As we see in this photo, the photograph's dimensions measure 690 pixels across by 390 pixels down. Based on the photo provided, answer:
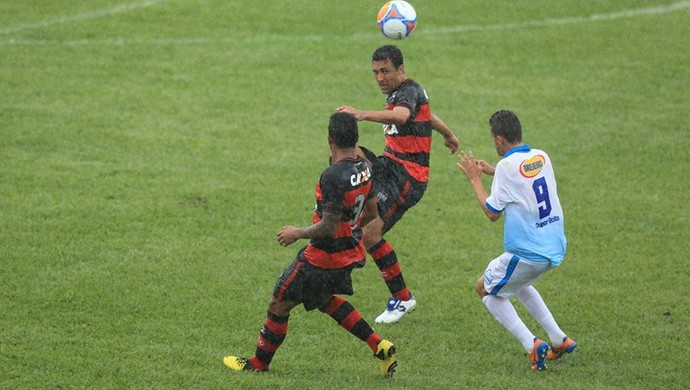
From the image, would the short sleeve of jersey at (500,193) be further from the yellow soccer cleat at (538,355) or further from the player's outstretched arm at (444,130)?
the player's outstretched arm at (444,130)

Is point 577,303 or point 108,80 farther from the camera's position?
point 108,80

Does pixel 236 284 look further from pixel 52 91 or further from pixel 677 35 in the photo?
pixel 677 35

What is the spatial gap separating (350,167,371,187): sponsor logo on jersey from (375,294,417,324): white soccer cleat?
2.33 metres

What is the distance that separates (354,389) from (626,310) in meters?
3.57

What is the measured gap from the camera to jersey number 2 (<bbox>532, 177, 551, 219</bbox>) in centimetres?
870

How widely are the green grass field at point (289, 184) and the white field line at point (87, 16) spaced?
0.06 metres

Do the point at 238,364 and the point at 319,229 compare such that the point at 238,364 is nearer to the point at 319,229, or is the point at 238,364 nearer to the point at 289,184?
the point at 319,229

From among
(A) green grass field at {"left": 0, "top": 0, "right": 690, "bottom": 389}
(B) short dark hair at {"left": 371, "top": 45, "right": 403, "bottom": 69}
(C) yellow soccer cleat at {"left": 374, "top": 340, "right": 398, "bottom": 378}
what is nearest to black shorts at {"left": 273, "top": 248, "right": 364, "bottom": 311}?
(C) yellow soccer cleat at {"left": 374, "top": 340, "right": 398, "bottom": 378}

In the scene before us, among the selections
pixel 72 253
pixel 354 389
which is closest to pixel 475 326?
pixel 354 389

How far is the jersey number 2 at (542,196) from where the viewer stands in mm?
8695

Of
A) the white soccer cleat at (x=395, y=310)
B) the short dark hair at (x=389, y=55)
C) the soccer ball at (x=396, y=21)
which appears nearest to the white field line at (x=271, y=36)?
the soccer ball at (x=396, y=21)

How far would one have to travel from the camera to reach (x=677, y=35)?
2017 centimetres

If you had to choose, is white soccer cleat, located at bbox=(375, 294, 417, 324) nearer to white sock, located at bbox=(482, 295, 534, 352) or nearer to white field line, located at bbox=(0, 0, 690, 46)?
white sock, located at bbox=(482, 295, 534, 352)

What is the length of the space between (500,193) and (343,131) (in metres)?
1.47
